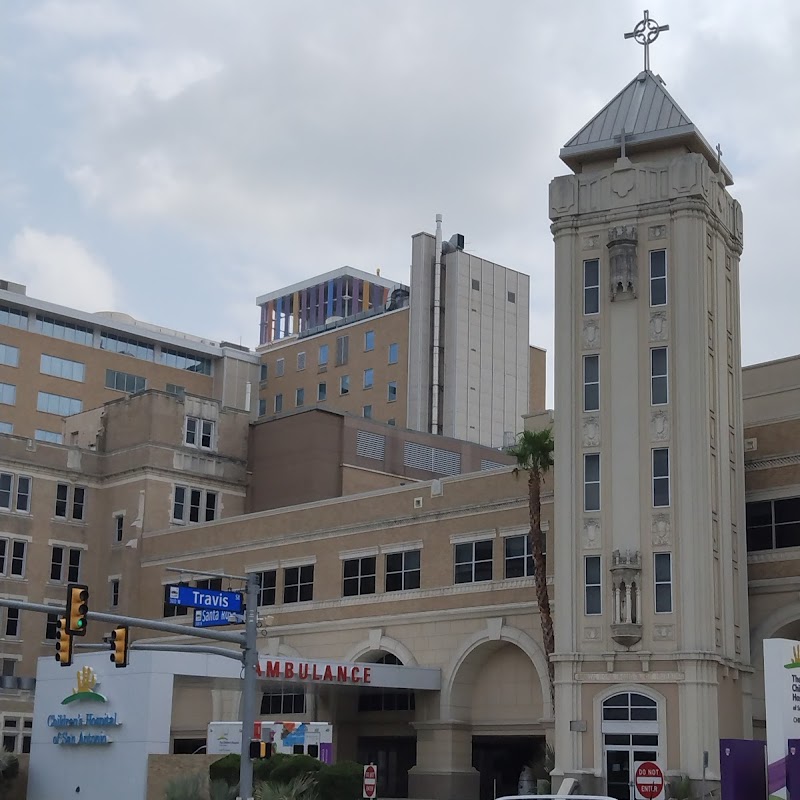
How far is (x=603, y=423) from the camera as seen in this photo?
5047 cm

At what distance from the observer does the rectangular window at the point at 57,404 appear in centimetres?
9994

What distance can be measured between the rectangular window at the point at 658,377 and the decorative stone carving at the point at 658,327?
1.29 feet

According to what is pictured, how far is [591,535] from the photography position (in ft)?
163

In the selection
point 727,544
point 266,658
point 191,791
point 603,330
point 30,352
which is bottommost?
point 191,791

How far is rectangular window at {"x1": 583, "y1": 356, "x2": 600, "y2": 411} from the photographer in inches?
2007

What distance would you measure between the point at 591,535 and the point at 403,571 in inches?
473

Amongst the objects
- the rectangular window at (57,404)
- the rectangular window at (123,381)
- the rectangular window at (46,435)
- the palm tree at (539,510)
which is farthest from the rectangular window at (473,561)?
the rectangular window at (123,381)

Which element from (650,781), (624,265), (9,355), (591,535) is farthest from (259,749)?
(9,355)

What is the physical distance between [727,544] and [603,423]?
608cm

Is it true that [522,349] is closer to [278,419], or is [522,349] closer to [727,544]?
[278,419]

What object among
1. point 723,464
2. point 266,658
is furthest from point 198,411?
point 723,464

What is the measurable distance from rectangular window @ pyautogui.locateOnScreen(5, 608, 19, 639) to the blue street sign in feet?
118

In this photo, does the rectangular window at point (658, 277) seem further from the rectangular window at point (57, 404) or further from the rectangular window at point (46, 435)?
the rectangular window at point (46, 435)

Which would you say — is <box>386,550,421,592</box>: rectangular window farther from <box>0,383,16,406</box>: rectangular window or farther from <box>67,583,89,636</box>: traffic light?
<box>0,383,16,406</box>: rectangular window
